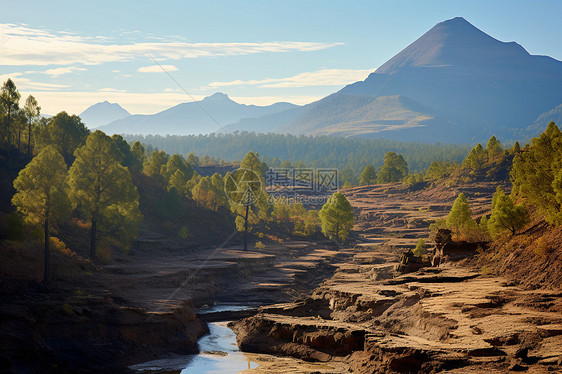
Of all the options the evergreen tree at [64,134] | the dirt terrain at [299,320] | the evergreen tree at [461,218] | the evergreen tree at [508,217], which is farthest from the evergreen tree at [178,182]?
the evergreen tree at [508,217]

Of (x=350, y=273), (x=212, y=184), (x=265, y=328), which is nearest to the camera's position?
(x=265, y=328)

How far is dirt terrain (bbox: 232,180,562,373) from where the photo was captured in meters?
28.8

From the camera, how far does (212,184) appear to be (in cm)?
11806

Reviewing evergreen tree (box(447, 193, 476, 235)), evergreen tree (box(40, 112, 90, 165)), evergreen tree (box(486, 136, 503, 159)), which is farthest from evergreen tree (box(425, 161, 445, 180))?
evergreen tree (box(40, 112, 90, 165))

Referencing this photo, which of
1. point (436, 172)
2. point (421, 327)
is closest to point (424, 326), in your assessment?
point (421, 327)

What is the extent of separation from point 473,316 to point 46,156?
34.9 meters

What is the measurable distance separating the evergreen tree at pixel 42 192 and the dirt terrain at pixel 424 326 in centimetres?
1794

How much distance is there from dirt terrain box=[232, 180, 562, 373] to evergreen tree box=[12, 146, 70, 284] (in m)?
17.9

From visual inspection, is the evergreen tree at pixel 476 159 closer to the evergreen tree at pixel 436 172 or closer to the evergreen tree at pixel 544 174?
the evergreen tree at pixel 436 172

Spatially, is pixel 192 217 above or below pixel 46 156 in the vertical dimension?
below

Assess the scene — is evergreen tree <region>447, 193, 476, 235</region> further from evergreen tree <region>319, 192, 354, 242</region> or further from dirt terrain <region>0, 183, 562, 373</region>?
evergreen tree <region>319, 192, 354, 242</region>

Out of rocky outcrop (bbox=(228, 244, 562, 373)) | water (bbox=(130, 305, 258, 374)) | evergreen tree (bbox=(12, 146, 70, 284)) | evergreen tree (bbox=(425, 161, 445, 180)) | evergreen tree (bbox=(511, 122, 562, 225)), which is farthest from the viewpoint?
evergreen tree (bbox=(425, 161, 445, 180))

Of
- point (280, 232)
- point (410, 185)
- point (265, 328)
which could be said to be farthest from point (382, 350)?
point (410, 185)

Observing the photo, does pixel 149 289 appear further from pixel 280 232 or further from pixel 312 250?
pixel 280 232
